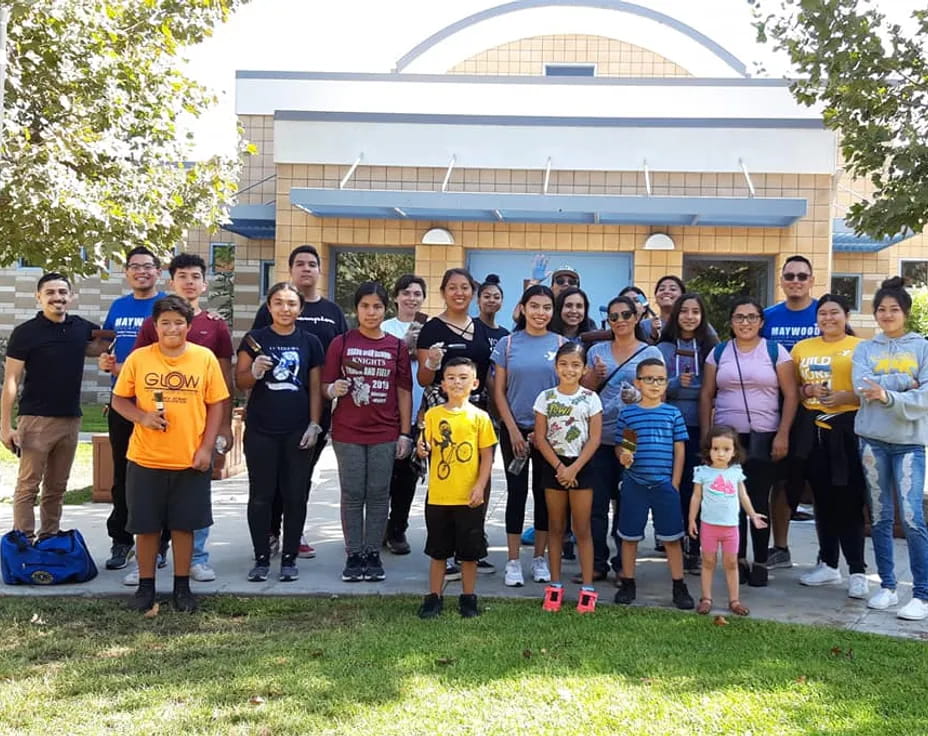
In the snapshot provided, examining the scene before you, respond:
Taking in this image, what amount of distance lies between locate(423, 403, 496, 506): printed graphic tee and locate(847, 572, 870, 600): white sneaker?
2472 millimetres

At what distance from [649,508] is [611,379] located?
840 mm

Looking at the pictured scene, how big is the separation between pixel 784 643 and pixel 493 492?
5.14 m

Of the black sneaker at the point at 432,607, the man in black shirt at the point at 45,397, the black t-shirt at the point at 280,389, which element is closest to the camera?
the black sneaker at the point at 432,607

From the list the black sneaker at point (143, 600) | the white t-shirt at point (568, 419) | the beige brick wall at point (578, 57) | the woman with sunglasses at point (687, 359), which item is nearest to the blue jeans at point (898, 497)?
the woman with sunglasses at point (687, 359)

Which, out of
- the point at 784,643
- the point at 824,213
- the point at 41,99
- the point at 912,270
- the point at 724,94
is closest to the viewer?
the point at 784,643

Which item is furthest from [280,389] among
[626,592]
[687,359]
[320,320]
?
[687,359]

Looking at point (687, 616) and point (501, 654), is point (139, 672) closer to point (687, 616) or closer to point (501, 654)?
point (501, 654)

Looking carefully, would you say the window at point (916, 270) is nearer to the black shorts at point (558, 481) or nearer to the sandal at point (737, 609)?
the sandal at point (737, 609)

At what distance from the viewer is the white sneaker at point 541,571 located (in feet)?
18.9

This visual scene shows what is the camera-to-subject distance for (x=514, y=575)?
5668 mm

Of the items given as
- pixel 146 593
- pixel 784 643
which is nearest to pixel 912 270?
pixel 784 643

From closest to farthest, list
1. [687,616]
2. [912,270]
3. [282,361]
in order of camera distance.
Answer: [687,616] → [282,361] → [912,270]

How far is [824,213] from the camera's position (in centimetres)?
1365

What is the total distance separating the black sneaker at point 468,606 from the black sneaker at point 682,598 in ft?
3.89
